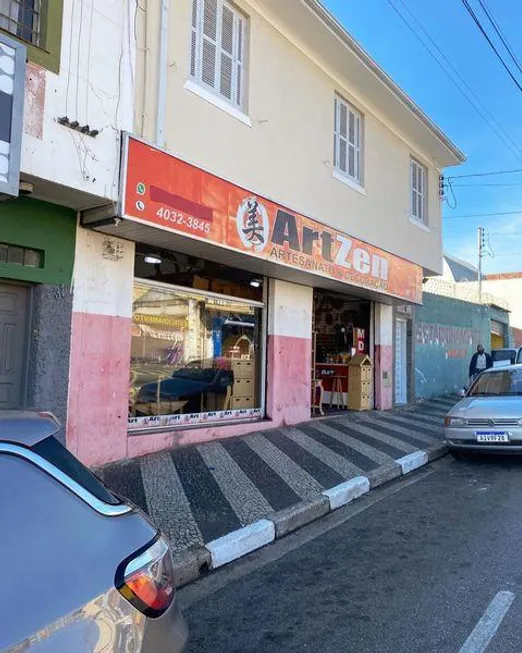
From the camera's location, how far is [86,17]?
5539 mm

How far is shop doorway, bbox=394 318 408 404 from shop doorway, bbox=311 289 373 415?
1689 millimetres

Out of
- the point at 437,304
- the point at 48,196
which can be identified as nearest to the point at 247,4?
the point at 48,196

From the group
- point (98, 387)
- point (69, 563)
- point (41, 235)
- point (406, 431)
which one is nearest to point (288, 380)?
point (406, 431)

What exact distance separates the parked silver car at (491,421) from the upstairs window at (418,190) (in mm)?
6195

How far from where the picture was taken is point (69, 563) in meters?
1.65

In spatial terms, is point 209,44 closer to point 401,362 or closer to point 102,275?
point 102,275

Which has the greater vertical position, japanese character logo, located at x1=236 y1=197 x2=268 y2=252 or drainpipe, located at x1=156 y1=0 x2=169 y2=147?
drainpipe, located at x1=156 y1=0 x2=169 y2=147

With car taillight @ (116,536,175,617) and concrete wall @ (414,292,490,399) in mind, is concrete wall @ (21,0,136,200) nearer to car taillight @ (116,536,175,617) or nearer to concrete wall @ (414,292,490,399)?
car taillight @ (116,536,175,617)

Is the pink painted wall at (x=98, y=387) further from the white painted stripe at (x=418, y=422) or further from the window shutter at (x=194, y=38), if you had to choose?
the white painted stripe at (x=418, y=422)

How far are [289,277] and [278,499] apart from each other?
4551 millimetres

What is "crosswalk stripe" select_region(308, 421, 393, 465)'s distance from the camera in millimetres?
7720

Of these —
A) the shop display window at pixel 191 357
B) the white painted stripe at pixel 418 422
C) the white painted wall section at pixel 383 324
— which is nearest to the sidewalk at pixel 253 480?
the shop display window at pixel 191 357

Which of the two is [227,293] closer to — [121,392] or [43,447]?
[121,392]

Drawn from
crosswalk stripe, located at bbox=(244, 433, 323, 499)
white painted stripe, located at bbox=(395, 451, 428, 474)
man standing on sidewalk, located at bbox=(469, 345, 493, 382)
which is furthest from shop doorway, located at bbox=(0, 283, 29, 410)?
man standing on sidewalk, located at bbox=(469, 345, 493, 382)
